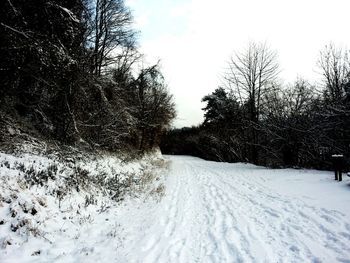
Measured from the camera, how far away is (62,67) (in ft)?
31.7

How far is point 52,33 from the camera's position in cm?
904

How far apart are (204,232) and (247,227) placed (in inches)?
41.8

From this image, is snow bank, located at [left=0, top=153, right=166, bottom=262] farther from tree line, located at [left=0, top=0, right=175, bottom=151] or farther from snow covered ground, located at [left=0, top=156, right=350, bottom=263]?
tree line, located at [left=0, top=0, right=175, bottom=151]

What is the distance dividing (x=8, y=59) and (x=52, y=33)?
1416 mm

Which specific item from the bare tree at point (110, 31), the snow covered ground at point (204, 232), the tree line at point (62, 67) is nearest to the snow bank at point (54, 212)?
the snow covered ground at point (204, 232)

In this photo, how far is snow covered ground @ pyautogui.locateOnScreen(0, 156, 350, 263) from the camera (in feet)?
17.9

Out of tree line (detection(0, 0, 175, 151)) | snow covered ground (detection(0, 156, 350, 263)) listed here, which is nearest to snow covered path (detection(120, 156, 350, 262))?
snow covered ground (detection(0, 156, 350, 263))

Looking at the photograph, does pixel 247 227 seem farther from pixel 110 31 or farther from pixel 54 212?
pixel 110 31

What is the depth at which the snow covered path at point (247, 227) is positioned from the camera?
557 cm

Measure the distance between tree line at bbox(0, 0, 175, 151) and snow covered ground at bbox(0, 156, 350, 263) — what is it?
174 inches

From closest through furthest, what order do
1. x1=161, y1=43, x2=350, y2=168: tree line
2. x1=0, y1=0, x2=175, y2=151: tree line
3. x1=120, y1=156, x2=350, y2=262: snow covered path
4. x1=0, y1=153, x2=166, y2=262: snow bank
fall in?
x1=0, y1=153, x2=166, y2=262: snow bank < x1=120, y1=156, x2=350, y2=262: snow covered path < x1=0, y1=0, x2=175, y2=151: tree line < x1=161, y1=43, x2=350, y2=168: tree line

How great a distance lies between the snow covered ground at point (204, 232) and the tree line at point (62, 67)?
4.43 metres

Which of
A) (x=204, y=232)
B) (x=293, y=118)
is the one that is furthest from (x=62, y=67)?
(x=293, y=118)

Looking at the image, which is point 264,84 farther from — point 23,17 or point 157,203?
point 23,17
